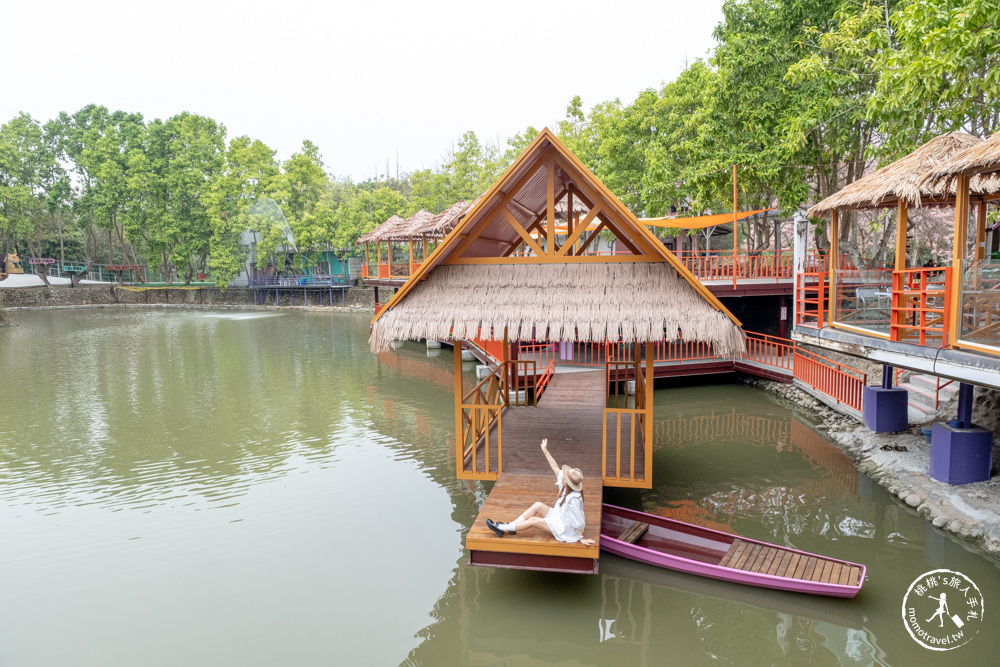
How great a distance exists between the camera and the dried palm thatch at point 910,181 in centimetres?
801

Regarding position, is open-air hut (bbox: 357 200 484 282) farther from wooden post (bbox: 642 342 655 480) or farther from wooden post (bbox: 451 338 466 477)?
wooden post (bbox: 642 342 655 480)

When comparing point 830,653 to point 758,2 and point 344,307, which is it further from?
point 344,307

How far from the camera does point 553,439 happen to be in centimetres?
978

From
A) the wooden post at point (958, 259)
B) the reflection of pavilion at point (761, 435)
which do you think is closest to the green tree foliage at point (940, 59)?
the wooden post at point (958, 259)

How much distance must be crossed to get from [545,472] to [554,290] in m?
2.58

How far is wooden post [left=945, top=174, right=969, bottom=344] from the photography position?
23.5 ft

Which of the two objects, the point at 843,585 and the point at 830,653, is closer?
the point at 830,653

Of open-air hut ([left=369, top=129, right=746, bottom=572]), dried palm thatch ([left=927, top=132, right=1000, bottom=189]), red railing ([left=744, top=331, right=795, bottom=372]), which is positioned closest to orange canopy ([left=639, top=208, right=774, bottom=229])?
red railing ([left=744, top=331, right=795, bottom=372])

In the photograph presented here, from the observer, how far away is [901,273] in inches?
334

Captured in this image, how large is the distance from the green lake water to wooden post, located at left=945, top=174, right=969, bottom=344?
2.94m

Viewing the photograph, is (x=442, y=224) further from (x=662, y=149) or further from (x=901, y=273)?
Result: (x=901, y=273)

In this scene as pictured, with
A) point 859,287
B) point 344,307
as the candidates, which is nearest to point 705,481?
point 859,287

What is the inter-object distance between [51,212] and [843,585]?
60.7m

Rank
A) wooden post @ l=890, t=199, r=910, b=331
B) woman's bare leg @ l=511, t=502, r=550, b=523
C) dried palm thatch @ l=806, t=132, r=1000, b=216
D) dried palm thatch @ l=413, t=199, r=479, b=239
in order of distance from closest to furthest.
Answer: woman's bare leg @ l=511, t=502, r=550, b=523 < dried palm thatch @ l=806, t=132, r=1000, b=216 < wooden post @ l=890, t=199, r=910, b=331 < dried palm thatch @ l=413, t=199, r=479, b=239
